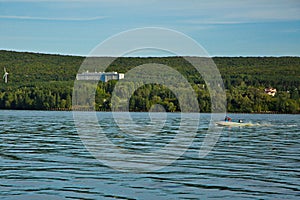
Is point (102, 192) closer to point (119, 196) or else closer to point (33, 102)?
point (119, 196)

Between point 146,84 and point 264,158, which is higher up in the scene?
point 146,84

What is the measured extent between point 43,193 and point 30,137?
2661 cm

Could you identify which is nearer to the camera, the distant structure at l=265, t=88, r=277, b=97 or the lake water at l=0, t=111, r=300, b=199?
the lake water at l=0, t=111, r=300, b=199

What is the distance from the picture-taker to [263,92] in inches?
6973

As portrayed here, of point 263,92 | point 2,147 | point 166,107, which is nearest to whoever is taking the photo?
point 2,147

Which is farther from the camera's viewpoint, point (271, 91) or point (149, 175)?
point (271, 91)

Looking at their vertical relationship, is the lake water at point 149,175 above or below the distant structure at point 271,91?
below

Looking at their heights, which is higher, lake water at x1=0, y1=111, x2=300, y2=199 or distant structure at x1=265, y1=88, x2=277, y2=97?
distant structure at x1=265, y1=88, x2=277, y2=97

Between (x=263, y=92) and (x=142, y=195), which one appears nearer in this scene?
(x=142, y=195)

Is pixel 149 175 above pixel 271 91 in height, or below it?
below

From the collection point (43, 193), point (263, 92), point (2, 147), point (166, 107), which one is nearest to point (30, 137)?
point (2, 147)

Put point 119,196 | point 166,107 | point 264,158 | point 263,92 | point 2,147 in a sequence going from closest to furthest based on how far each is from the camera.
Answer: point 119,196, point 264,158, point 2,147, point 166,107, point 263,92

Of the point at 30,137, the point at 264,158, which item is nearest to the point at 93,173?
the point at 264,158

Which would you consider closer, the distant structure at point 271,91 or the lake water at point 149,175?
the lake water at point 149,175
